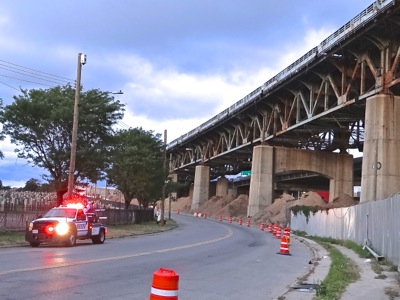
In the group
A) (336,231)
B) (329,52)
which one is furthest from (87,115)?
(329,52)

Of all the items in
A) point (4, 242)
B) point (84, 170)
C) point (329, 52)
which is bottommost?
point (4, 242)

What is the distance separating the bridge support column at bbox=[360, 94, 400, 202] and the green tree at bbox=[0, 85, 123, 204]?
17657mm

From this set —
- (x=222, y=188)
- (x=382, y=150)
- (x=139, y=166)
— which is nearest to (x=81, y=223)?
(x=382, y=150)

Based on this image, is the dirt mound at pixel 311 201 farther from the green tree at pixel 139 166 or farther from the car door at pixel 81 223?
the car door at pixel 81 223

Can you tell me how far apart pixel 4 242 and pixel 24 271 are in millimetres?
10397

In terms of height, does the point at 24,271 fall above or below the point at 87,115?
below

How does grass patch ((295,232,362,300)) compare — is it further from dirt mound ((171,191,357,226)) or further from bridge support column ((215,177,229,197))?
bridge support column ((215,177,229,197))

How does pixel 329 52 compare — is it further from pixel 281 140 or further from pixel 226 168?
pixel 226 168

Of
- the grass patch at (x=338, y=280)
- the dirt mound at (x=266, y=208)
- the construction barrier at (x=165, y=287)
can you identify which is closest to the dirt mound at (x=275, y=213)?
the dirt mound at (x=266, y=208)

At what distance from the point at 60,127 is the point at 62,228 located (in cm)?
1197

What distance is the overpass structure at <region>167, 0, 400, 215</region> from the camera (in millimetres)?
37156

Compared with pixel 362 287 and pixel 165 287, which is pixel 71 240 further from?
pixel 165 287

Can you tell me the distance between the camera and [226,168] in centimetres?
11775

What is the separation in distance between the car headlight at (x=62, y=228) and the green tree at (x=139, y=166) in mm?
22942
